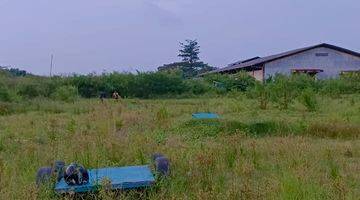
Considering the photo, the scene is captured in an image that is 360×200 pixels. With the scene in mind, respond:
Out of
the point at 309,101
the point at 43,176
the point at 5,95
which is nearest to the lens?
the point at 43,176

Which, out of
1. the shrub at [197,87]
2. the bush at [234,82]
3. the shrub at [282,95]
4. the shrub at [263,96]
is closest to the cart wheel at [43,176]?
the shrub at [263,96]

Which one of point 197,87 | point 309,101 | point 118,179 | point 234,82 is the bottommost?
point 118,179

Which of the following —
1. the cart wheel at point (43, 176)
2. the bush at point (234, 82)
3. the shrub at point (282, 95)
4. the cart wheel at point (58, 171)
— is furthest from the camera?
the bush at point (234, 82)

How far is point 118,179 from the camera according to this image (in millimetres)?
4316

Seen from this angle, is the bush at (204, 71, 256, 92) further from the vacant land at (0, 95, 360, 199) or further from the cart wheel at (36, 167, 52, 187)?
the cart wheel at (36, 167, 52, 187)

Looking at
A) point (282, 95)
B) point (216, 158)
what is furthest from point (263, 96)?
point (216, 158)

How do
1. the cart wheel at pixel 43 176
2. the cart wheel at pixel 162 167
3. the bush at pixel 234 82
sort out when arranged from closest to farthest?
the cart wheel at pixel 43 176, the cart wheel at pixel 162 167, the bush at pixel 234 82

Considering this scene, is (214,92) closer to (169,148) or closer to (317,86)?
(317,86)

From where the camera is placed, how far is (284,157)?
605 centimetres

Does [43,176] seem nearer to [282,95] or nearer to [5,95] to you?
[282,95]

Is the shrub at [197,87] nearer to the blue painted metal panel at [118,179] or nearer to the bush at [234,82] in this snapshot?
the bush at [234,82]

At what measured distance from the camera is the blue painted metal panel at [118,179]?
4055mm

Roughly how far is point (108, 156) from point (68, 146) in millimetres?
817

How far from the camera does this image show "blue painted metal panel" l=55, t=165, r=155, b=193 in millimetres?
4055
